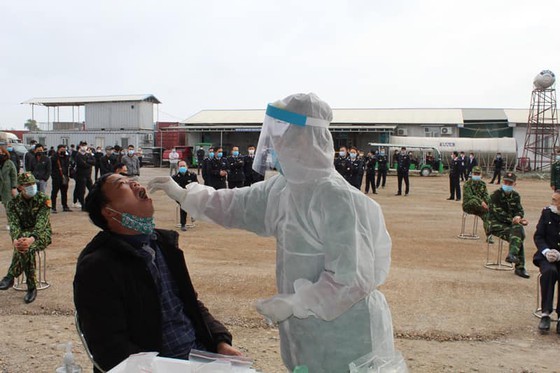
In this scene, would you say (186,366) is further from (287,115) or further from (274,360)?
(274,360)

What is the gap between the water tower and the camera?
1355 inches

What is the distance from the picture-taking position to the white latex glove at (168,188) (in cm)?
271

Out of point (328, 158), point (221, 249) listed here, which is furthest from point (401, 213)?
point (328, 158)

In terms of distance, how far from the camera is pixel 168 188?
272 centimetres

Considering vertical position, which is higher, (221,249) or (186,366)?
(186,366)

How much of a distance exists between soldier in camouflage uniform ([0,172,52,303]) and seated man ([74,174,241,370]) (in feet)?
13.5

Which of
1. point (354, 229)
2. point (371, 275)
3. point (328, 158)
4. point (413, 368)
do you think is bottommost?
point (413, 368)

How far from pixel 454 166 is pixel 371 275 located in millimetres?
16677

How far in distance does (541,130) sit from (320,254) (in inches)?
1525

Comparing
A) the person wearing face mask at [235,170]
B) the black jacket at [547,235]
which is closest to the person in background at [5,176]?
the person wearing face mask at [235,170]

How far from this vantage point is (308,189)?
7.50 feet

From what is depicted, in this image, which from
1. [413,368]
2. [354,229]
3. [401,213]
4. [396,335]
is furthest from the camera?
[401,213]

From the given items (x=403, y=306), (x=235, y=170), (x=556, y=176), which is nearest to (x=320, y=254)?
(x=403, y=306)

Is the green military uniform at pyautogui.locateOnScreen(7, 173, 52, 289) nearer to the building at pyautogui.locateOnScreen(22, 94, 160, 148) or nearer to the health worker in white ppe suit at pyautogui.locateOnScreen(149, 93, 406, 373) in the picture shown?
the health worker in white ppe suit at pyautogui.locateOnScreen(149, 93, 406, 373)
